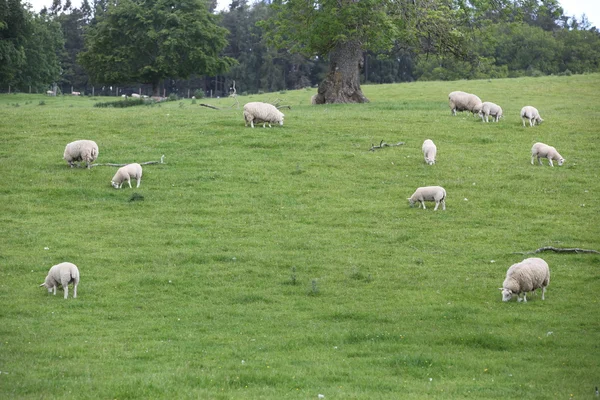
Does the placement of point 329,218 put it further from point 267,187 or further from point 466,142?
point 466,142

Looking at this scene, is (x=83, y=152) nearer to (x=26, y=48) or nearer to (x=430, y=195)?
(x=430, y=195)

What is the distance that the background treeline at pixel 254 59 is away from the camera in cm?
7525

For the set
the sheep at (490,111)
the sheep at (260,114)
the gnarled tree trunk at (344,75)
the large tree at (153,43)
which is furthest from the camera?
the large tree at (153,43)

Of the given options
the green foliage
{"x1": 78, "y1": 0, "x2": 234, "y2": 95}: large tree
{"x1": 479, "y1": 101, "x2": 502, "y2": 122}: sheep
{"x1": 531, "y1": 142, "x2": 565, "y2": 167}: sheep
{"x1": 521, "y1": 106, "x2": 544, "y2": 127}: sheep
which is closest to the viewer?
{"x1": 531, "y1": 142, "x2": 565, "y2": 167}: sheep

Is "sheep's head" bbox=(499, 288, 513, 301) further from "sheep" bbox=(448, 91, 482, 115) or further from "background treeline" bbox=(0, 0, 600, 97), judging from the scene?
"background treeline" bbox=(0, 0, 600, 97)

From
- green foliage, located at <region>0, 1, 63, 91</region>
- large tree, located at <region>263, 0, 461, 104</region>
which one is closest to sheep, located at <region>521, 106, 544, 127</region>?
large tree, located at <region>263, 0, 461, 104</region>

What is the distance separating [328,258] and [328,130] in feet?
51.9

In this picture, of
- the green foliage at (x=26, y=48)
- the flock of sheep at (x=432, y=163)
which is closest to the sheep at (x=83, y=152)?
the flock of sheep at (x=432, y=163)

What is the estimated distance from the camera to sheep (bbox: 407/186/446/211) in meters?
26.3

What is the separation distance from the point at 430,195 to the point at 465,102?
14.9 m

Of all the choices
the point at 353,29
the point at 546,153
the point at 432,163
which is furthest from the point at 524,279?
the point at 353,29

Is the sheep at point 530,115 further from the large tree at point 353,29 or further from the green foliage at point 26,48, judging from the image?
the green foliage at point 26,48

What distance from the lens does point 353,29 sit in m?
43.6

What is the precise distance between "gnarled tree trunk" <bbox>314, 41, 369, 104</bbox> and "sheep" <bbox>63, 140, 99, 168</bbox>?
62.8 feet
